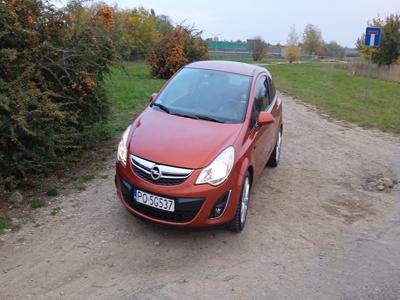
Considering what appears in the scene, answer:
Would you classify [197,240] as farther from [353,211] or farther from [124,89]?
[124,89]

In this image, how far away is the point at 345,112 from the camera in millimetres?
13367

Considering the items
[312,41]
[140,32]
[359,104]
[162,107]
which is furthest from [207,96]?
[312,41]

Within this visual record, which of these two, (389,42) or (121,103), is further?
(389,42)

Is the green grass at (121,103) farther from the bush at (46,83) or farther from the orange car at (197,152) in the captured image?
the orange car at (197,152)

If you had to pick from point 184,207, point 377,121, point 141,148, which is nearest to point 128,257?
point 184,207

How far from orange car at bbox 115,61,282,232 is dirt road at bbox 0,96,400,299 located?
0.33 m

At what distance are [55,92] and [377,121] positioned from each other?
8.96m

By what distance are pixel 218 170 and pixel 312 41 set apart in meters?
83.7

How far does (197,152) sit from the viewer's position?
4520mm

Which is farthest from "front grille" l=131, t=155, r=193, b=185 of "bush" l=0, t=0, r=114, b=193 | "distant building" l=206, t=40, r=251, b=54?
"distant building" l=206, t=40, r=251, b=54

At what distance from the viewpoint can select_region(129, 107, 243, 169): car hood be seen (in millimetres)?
4441

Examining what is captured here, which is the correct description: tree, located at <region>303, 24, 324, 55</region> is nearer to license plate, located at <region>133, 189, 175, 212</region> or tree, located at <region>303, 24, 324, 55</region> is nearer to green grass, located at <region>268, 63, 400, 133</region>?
green grass, located at <region>268, 63, 400, 133</region>

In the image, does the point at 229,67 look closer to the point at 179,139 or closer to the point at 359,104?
the point at 179,139

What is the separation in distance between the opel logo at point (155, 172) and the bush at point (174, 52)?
1752cm
